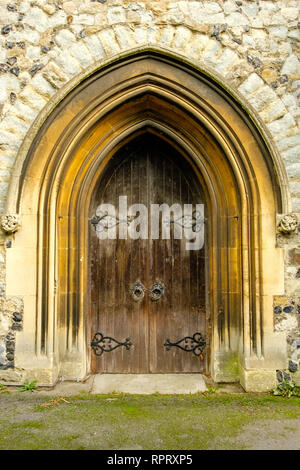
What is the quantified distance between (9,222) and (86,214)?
2.83 feet

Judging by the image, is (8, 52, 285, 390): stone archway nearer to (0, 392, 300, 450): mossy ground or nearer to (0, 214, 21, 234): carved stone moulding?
(0, 214, 21, 234): carved stone moulding

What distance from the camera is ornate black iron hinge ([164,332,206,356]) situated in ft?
13.4

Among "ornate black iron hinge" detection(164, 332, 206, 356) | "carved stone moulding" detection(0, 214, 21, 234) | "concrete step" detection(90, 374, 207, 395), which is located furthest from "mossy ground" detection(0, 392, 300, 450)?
"carved stone moulding" detection(0, 214, 21, 234)

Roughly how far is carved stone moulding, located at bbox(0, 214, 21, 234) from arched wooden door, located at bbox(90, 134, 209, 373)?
932 millimetres

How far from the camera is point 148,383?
380 centimetres

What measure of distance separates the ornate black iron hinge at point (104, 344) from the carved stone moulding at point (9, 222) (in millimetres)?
1570

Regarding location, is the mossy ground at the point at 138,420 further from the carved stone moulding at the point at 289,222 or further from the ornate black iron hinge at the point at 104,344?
the carved stone moulding at the point at 289,222

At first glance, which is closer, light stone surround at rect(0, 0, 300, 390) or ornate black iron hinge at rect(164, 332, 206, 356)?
light stone surround at rect(0, 0, 300, 390)

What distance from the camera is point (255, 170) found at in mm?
3693

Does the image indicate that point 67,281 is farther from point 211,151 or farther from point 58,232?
point 211,151

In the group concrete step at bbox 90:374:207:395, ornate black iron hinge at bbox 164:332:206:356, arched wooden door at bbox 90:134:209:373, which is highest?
arched wooden door at bbox 90:134:209:373

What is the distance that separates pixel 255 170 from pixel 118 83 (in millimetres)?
1753

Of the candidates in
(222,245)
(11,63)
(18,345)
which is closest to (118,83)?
(11,63)

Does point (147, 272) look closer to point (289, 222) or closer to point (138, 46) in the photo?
point (289, 222)
